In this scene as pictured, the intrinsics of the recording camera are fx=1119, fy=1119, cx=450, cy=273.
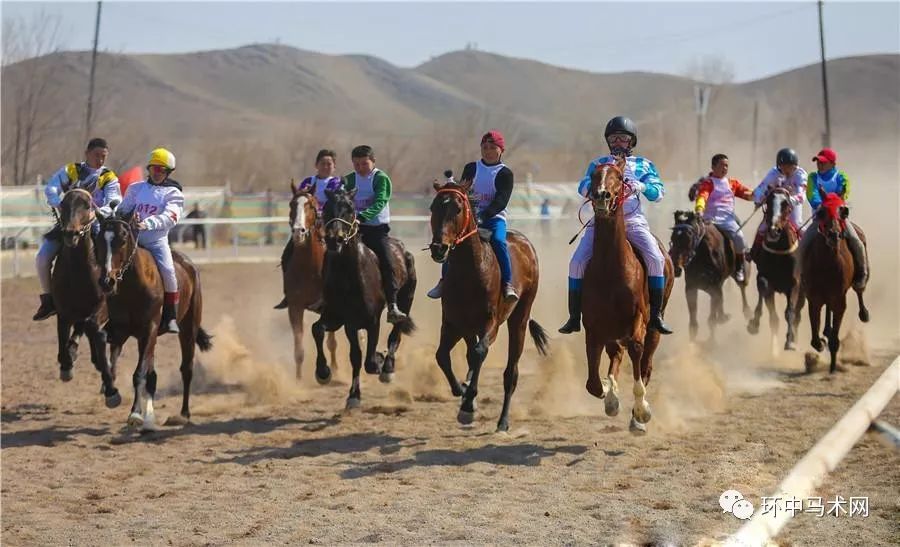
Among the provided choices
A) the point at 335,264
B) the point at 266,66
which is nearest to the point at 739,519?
the point at 335,264

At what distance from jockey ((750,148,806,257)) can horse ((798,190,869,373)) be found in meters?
1.73

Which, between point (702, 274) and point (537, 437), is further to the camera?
point (702, 274)

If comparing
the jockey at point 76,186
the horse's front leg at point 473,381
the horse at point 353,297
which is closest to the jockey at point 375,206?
the horse at point 353,297

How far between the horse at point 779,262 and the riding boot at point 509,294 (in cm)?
555

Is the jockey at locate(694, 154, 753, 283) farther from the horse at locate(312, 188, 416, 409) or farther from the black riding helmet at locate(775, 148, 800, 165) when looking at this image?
the horse at locate(312, 188, 416, 409)

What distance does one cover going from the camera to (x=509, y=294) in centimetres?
1046

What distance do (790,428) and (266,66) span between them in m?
158

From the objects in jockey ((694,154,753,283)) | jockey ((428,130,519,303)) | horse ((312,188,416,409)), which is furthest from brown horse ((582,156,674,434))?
jockey ((694,154,753,283))

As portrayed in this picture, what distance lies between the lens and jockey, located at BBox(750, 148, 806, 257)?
15.5 m

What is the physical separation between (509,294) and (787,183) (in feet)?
22.5

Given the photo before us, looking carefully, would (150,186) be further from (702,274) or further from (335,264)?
(702,274)

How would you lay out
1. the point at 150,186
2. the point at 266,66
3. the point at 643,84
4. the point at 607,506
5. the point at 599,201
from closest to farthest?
the point at 607,506 < the point at 599,201 < the point at 150,186 < the point at 266,66 < the point at 643,84

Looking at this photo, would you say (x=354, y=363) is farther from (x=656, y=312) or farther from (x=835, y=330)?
(x=835, y=330)

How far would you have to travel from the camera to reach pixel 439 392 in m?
12.9
